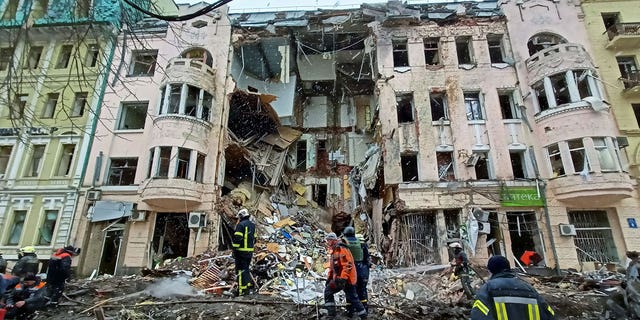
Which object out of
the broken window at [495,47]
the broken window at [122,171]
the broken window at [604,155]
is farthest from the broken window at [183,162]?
the broken window at [604,155]

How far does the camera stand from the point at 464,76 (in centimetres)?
1694

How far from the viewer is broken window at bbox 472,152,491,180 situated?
15.7 m

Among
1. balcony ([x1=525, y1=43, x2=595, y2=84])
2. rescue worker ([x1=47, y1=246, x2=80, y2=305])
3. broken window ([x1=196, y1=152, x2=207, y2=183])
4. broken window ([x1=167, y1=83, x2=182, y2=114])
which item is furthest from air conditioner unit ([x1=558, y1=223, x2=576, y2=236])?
broken window ([x1=167, y1=83, x2=182, y2=114])

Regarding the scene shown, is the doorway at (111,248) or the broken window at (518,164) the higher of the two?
the broken window at (518,164)

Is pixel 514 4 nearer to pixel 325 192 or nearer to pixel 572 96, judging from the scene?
pixel 572 96

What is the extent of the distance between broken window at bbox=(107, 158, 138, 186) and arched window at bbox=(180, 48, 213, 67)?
6029mm

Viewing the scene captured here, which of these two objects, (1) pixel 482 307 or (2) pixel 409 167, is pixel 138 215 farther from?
(1) pixel 482 307

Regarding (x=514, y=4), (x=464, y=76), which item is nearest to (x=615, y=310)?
(x=464, y=76)

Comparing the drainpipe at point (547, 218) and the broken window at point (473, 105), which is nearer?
the drainpipe at point (547, 218)

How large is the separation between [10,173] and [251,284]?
1532 centimetres

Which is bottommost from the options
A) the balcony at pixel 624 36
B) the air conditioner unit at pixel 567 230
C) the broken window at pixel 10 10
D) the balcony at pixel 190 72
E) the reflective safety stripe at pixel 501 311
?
the reflective safety stripe at pixel 501 311

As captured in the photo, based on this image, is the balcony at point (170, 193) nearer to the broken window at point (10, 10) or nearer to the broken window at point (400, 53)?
the broken window at point (10, 10)

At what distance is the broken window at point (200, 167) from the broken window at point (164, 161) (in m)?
1.28

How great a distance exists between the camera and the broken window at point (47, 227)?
50.4 feet
